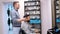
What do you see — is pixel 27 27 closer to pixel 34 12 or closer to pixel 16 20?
pixel 16 20

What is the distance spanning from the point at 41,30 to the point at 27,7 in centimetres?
95

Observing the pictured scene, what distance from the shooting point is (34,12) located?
4.73 m

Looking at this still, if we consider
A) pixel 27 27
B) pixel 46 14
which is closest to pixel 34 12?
pixel 46 14

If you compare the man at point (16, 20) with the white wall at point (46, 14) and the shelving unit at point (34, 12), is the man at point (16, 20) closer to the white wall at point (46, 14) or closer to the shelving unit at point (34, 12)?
the shelving unit at point (34, 12)

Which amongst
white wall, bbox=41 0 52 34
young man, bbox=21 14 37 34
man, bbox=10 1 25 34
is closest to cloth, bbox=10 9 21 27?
man, bbox=10 1 25 34

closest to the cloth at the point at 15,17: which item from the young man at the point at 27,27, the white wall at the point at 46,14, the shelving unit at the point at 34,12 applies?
the young man at the point at 27,27

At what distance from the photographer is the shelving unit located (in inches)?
185

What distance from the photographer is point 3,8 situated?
4.95 meters

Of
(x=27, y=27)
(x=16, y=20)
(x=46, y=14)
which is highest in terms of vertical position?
(x=46, y=14)

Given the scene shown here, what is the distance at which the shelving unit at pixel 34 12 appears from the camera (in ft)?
15.5

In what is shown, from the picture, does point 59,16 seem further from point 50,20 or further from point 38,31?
point 38,31

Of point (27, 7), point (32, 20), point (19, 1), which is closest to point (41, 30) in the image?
point (32, 20)

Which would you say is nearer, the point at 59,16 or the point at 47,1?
the point at 59,16

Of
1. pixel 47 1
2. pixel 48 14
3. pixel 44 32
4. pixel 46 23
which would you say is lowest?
pixel 44 32
